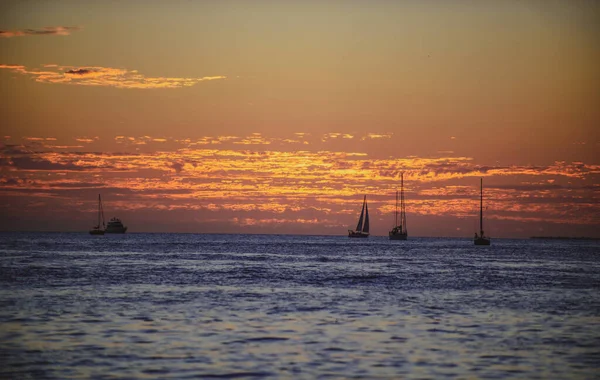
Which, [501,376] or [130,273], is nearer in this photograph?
[501,376]

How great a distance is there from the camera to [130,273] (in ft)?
219

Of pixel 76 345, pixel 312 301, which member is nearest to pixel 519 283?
pixel 312 301

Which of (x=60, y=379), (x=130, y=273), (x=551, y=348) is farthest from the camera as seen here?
(x=130, y=273)

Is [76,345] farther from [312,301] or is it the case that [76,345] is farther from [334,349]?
[312,301]

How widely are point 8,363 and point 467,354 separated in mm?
14392

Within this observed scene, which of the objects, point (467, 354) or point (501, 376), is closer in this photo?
point (501, 376)

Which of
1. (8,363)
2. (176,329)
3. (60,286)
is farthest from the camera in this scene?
(60,286)

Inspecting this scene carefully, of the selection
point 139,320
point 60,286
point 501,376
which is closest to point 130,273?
point 60,286

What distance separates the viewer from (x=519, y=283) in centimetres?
6125

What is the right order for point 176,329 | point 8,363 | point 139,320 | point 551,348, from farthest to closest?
point 139,320 < point 176,329 < point 551,348 < point 8,363

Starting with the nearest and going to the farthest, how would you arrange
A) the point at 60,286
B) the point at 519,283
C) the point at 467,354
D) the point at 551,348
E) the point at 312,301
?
the point at 467,354
the point at 551,348
the point at 312,301
the point at 60,286
the point at 519,283

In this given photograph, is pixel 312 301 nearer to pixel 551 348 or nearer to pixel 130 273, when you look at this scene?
pixel 551 348

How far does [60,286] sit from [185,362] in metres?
30.1

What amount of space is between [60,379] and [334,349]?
894cm
